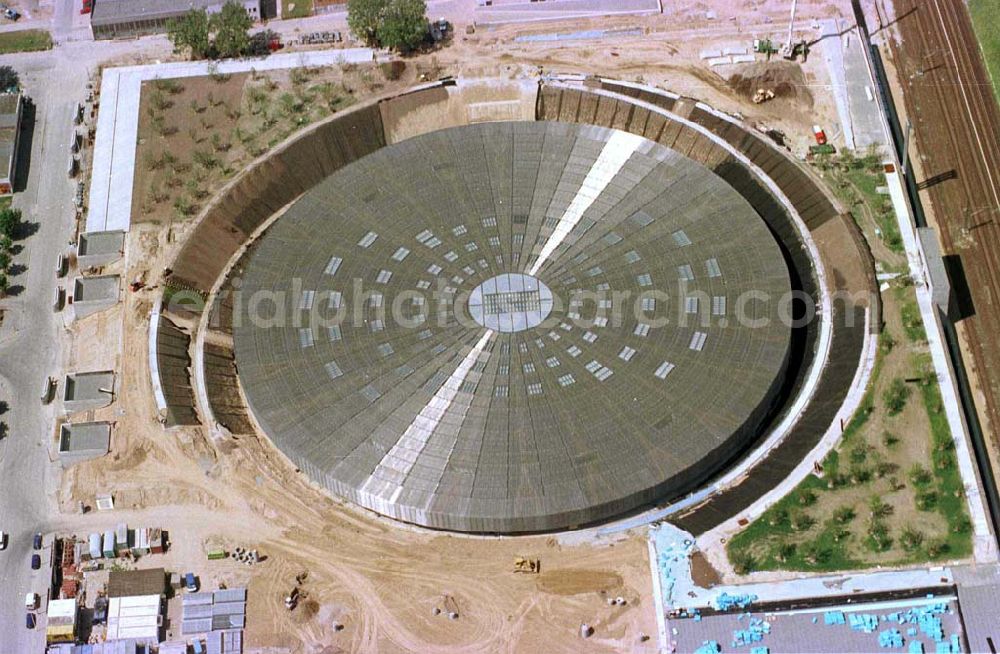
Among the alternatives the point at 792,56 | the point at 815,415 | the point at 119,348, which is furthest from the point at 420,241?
the point at 792,56

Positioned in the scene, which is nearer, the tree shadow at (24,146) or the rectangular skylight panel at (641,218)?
the rectangular skylight panel at (641,218)

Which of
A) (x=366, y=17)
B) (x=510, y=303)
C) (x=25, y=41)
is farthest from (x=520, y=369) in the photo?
(x=25, y=41)

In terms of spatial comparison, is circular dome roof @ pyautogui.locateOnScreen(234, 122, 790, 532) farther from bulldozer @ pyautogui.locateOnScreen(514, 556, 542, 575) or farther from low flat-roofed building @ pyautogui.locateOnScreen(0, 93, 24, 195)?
low flat-roofed building @ pyautogui.locateOnScreen(0, 93, 24, 195)

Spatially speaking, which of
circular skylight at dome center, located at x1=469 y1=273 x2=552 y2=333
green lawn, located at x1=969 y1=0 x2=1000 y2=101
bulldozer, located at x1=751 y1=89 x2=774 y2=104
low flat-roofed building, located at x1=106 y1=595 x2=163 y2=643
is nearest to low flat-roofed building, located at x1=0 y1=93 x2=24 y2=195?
low flat-roofed building, located at x1=106 y1=595 x2=163 y2=643

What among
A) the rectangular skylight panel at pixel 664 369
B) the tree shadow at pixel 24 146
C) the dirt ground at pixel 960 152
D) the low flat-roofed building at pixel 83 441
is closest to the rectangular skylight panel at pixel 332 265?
the low flat-roofed building at pixel 83 441

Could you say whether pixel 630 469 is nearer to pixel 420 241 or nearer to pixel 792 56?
pixel 420 241

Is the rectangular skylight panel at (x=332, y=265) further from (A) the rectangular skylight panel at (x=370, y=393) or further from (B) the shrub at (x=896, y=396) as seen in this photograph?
(B) the shrub at (x=896, y=396)
